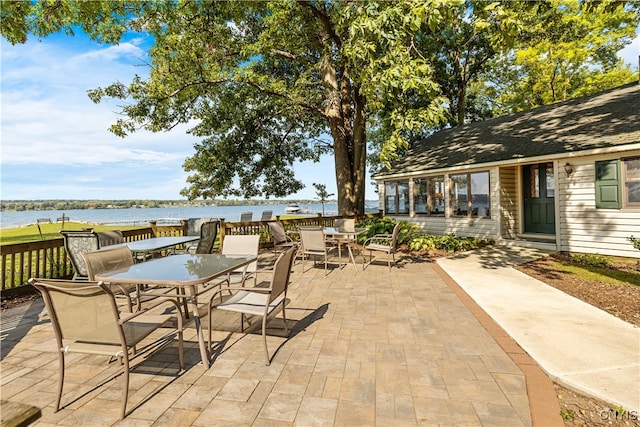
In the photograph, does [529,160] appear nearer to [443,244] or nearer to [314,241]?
[443,244]

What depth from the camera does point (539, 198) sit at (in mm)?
9836

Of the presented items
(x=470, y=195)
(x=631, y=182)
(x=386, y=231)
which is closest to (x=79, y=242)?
(x=386, y=231)

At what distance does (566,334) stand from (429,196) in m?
9.58

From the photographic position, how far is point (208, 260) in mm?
3852

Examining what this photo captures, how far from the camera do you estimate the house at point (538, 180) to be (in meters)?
7.52

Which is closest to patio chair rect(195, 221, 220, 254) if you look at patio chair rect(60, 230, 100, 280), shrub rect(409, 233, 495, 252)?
patio chair rect(60, 230, 100, 280)

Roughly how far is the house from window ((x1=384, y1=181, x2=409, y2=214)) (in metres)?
0.05

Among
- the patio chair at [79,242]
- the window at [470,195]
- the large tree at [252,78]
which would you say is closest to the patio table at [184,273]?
the patio chair at [79,242]

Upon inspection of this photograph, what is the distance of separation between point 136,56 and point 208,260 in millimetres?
9059

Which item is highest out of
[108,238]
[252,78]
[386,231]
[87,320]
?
[252,78]

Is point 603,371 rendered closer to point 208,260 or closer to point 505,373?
point 505,373

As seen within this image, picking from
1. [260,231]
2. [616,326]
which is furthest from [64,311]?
[260,231]

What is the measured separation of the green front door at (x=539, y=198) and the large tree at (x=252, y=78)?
5.44 metres

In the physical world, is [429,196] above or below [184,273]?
above
